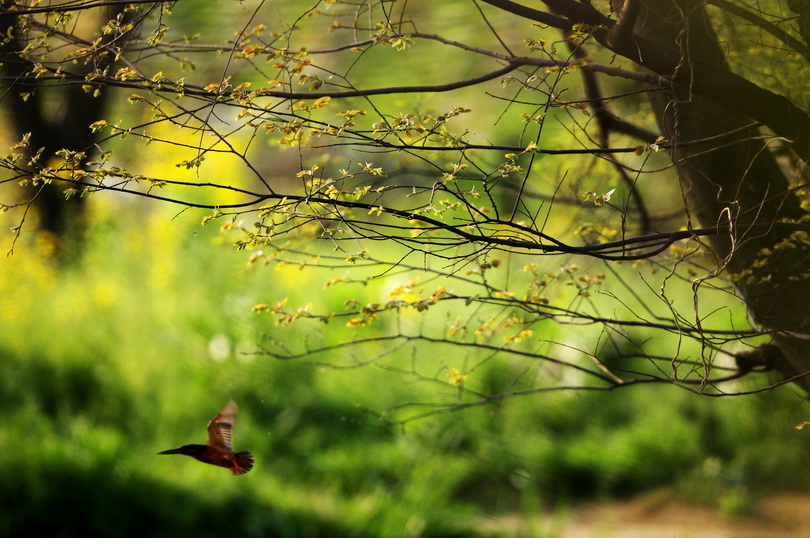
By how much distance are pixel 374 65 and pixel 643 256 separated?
3.29m

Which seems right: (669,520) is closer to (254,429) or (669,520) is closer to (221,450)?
(254,429)

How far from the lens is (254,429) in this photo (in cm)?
553

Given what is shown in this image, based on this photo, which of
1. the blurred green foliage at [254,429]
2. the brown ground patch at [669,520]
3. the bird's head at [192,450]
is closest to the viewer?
the bird's head at [192,450]

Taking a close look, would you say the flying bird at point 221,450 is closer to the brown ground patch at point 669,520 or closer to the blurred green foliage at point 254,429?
the blurred green foliage at point 254,429

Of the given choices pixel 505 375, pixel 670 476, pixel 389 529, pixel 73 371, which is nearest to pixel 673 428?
pixel 670 476

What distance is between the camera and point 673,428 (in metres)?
6.09

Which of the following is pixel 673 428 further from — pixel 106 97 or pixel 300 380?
pixel 106 97

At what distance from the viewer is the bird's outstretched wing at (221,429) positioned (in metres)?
1.89

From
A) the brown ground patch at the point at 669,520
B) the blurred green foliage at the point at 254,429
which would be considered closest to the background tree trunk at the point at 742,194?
the blurred green foliage at the point at 254,429

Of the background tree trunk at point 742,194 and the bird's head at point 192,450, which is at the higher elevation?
the background tree trunk at point 742,194

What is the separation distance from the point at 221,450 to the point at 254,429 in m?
3.79

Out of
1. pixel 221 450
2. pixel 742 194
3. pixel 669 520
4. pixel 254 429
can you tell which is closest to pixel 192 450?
pixel 221 450

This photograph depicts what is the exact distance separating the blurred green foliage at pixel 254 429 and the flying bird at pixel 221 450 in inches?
101

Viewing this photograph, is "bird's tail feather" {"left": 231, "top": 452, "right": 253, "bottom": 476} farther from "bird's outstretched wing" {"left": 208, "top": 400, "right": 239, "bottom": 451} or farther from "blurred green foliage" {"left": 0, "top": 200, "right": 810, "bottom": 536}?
"blurred green foliage" {"left": 0, "top": 200, "right": 810, "bottom": 536}
